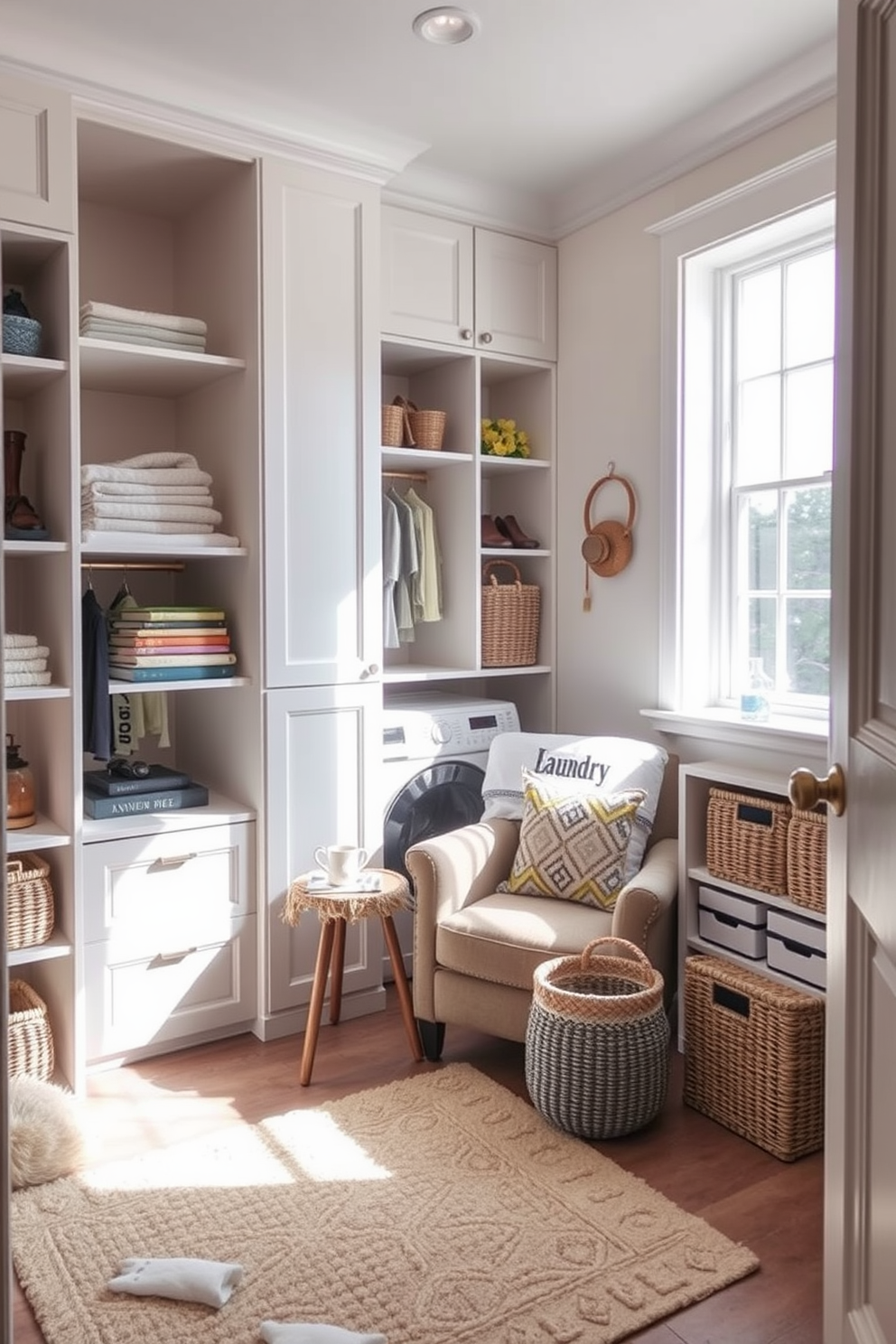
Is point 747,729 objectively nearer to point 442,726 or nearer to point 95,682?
point 442,726

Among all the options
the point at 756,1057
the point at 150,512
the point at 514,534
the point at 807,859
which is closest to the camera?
the point at 756,1057

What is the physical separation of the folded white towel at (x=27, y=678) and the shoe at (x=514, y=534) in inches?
66.1

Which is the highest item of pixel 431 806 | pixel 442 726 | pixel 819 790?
pixel 819 790

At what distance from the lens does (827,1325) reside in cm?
128

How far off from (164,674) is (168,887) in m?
0.59

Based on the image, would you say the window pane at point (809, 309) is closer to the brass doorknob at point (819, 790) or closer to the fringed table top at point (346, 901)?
the fringed table top at point (346, 901)

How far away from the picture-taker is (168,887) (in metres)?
2.86

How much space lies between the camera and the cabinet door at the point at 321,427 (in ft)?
9.55

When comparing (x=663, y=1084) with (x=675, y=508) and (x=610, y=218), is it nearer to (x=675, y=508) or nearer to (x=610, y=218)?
(x=675, y=508)

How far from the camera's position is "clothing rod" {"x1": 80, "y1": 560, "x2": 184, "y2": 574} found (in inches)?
119

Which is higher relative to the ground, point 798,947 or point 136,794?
point 136,794

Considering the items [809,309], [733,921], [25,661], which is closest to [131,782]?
[25,661]

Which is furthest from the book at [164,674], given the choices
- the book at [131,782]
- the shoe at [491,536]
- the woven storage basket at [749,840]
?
the woven storage basket at [749,840]

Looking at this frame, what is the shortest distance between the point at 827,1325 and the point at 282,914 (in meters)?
1.89
